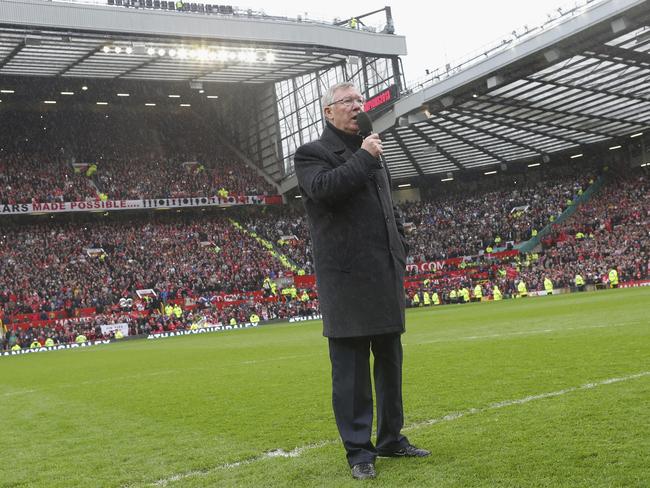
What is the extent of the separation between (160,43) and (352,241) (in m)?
38.6

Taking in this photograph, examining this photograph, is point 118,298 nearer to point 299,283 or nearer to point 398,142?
point 299,283

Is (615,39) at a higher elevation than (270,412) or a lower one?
higher

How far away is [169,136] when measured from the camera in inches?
2346

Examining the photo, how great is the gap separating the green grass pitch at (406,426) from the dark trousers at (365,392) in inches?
6.4

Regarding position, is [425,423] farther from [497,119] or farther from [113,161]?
[113,161]

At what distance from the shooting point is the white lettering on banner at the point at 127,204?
47.8 m

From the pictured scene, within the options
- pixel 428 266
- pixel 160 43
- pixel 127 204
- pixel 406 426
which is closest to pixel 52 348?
pixel 160 43

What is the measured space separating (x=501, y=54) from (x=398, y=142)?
15.0 m

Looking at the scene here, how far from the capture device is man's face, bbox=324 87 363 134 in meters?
4.52

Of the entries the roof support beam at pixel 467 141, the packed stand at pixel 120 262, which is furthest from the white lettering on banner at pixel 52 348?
the roof support beam at pixel 467 141

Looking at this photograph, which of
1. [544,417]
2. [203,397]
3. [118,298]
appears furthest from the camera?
[118,298]

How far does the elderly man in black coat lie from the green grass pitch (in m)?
0.28

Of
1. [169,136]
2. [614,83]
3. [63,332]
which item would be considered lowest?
[63,332]

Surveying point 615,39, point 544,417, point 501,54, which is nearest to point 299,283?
point 501,54
